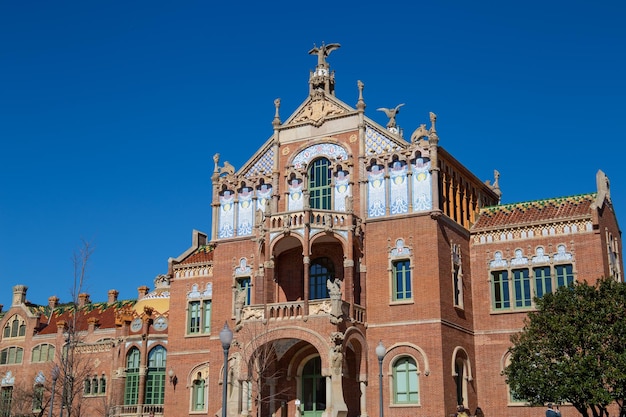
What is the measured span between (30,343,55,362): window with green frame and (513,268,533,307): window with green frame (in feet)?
99.7

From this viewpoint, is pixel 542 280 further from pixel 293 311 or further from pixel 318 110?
pixel 318 110

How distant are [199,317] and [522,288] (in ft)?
50.0

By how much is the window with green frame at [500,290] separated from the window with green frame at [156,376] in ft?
57.6

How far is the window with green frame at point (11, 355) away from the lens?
2004 inches

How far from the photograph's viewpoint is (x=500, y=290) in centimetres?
3347

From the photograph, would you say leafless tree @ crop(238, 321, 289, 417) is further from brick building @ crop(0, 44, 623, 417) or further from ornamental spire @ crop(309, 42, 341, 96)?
ornamental spire @ crop(309, 42, 341, 96)

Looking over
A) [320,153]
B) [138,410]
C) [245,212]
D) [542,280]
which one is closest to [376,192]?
[320,153]

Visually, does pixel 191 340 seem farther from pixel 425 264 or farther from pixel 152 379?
pixel 425 264

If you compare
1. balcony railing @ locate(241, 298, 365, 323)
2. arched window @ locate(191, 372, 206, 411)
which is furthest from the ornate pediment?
arched window @ locate(191, 372, 206, 411)

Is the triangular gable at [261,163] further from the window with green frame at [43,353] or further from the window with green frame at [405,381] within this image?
the window with green frame at [43,353]

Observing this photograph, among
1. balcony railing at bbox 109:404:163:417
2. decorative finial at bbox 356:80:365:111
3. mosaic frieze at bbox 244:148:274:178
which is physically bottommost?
balcony railing at bbox 109:404:163:417

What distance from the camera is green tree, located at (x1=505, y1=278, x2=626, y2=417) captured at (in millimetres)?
24516

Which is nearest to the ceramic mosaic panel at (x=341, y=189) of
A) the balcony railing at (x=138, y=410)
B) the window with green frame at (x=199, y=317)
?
the window with green frame at (x=199, y=317)

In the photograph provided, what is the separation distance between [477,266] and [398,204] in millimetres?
4771
